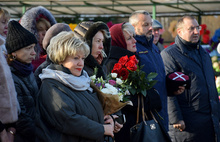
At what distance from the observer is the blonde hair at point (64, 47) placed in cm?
295

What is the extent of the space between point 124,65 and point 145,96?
0.39 metres

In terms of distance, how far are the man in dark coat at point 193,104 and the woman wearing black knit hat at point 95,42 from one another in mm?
1531

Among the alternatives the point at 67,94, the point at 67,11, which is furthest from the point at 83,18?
the point at 67,94

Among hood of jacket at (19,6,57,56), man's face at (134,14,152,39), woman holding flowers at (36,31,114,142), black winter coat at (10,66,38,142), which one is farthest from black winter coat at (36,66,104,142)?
man's face at (134,14,152,39)

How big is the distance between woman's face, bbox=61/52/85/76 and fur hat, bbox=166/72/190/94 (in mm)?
1661

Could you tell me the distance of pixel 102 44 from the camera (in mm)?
3578

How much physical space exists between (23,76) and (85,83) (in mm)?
600

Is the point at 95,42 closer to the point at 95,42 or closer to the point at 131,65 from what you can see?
the point at 95,42

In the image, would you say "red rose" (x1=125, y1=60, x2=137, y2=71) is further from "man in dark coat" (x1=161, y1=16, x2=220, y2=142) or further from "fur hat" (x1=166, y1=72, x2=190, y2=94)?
"man in dark coat" (x1=161, y1=16, x2=220, y2=142)

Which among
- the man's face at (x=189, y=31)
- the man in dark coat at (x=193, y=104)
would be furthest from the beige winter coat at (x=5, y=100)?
the man's face at (x=189, y=31)

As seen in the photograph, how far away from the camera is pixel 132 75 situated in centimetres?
360

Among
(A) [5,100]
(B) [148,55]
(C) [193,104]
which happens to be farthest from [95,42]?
(C) [193,104]

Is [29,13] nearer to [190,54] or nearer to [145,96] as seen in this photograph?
[145,96]

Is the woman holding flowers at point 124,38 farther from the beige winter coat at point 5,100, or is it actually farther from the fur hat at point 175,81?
the beige winter coat at point 5,100
